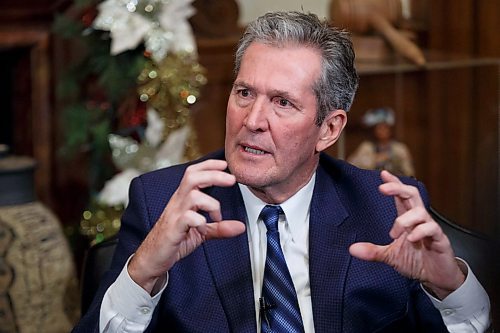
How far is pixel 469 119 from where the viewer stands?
4.01 m

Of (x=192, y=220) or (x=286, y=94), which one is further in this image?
(x=286, y=94)

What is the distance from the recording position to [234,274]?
228 centimetres

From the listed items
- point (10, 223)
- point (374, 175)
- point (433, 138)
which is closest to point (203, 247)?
point (374, 175)

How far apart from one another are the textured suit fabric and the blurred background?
1.14 metres

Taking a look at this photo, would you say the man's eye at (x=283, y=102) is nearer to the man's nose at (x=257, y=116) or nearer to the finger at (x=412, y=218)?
the man's nose at (x=257, y=116)

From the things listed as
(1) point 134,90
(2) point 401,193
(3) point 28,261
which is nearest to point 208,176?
(2) point 401,193

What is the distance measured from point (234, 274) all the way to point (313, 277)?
0.18 meters

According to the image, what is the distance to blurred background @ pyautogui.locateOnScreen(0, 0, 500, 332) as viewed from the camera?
3588 millimetres

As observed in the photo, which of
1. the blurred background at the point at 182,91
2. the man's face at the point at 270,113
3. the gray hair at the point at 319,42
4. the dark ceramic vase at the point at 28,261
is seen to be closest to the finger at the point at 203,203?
the man's face at the point at 270,113

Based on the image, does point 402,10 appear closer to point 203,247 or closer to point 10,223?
point 10,223

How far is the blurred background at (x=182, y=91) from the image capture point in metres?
3.59

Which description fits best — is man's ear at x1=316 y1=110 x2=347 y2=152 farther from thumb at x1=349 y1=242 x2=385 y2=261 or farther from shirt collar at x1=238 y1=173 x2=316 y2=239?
thumb at x1=349 y1=242 x2=385 y2=261

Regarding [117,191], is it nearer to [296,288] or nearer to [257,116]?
[296,288]

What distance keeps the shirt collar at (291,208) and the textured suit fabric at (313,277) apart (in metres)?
0.02
